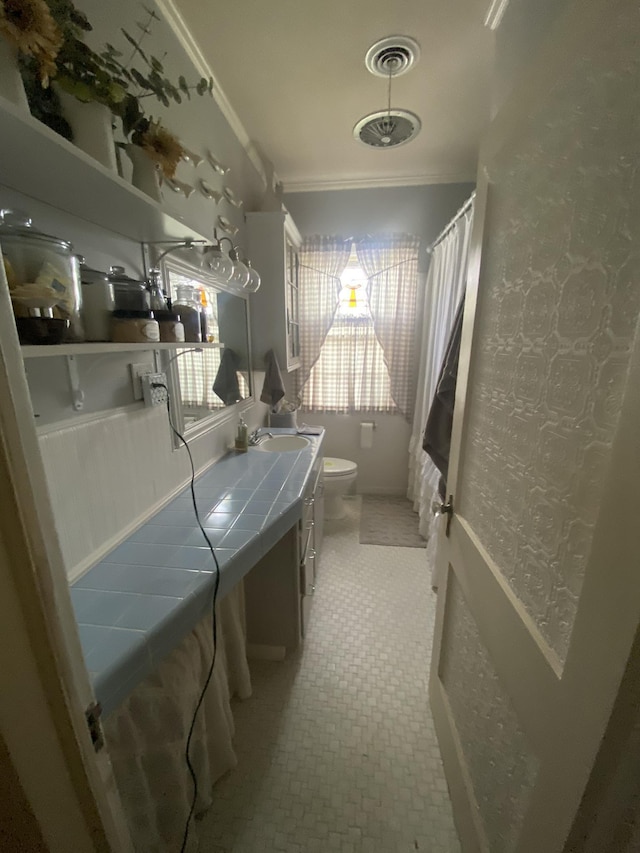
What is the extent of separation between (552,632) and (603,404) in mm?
418

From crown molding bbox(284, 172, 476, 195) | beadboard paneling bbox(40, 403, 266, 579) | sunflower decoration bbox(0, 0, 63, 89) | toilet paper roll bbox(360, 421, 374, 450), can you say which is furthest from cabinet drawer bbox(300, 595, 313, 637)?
crown molding bbox(284, 172, 476, 195)

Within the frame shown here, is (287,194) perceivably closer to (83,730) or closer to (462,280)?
(462,280)

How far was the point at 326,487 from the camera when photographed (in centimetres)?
253

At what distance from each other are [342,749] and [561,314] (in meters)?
1.53

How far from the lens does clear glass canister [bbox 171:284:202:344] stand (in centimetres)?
115

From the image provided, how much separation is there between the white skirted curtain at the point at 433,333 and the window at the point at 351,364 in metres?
0.38

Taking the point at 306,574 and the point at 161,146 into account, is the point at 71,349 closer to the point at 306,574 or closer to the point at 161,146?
the point at 161,146

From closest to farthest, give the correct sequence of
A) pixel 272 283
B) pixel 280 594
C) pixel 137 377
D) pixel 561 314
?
pixel 561 314, pixel 137 377, pixel 280 594, pixel 272 283

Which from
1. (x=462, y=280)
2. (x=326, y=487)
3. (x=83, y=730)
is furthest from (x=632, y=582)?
(x=326, y=487)

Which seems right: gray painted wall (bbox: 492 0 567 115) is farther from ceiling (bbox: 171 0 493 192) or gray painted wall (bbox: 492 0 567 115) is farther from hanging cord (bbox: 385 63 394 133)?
hanging cord (bbox: 385 63 394 133)

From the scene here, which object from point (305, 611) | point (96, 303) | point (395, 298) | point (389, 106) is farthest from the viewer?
point (395, 298)

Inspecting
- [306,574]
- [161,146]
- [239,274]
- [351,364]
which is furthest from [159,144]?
[351,364]

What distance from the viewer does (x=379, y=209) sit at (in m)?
2.60

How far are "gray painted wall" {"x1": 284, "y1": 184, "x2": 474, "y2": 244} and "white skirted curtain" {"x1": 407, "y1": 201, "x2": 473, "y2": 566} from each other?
36 centimetres
